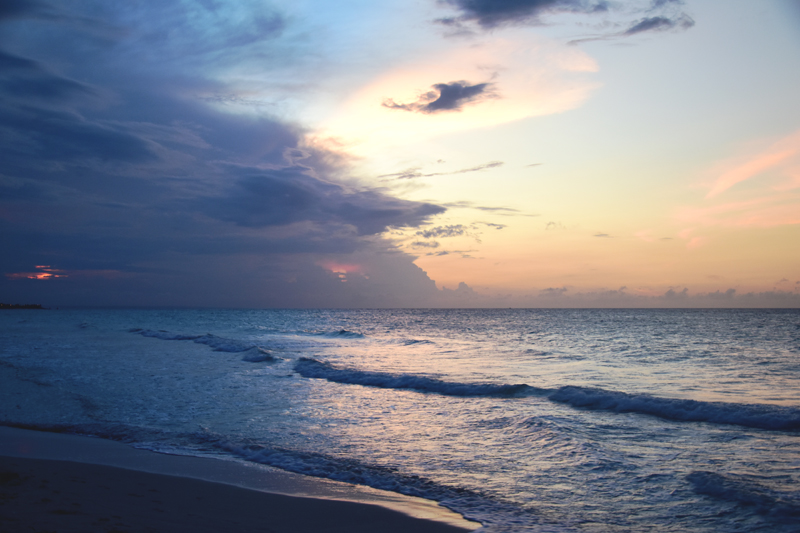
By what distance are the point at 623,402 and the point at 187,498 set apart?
12445 millimetres

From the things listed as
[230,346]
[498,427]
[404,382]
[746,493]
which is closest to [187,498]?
[498,427]

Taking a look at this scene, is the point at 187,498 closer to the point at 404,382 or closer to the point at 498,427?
the point at 498,427

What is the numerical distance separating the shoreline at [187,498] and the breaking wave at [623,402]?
9269 millimetres

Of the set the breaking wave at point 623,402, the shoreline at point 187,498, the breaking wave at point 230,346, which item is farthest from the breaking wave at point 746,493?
the breaking wave at point 230,346

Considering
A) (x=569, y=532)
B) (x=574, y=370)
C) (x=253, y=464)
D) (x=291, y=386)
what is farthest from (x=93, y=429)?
(x=574, y=370)

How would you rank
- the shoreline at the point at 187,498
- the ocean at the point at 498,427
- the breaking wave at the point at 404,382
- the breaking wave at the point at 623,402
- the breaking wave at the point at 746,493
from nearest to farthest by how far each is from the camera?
the shoreline at the point at 187,498
the breaking wave at the point at 746,493
the ocean at the point at 498,427
the breaking wave at the point at 623,402
the breaking wave at the point at 404,382

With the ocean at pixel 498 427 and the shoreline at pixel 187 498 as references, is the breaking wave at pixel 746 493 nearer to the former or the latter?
the ocean at pixel 498 427

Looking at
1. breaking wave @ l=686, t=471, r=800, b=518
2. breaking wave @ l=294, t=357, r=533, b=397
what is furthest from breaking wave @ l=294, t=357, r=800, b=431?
breaking wave @ l=686, t=471, r=800, b=518

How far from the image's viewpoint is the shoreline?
5785 millimetres

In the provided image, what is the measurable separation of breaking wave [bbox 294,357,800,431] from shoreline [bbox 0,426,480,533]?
30.4 feet

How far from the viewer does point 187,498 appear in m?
Answer: 6.71

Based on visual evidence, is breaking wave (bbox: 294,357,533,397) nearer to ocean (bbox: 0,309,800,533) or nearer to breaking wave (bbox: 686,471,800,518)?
ocean (bbox: 0,309,800,533)

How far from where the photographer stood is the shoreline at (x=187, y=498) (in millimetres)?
→ 5785

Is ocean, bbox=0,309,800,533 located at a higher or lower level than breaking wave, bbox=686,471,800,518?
lower
